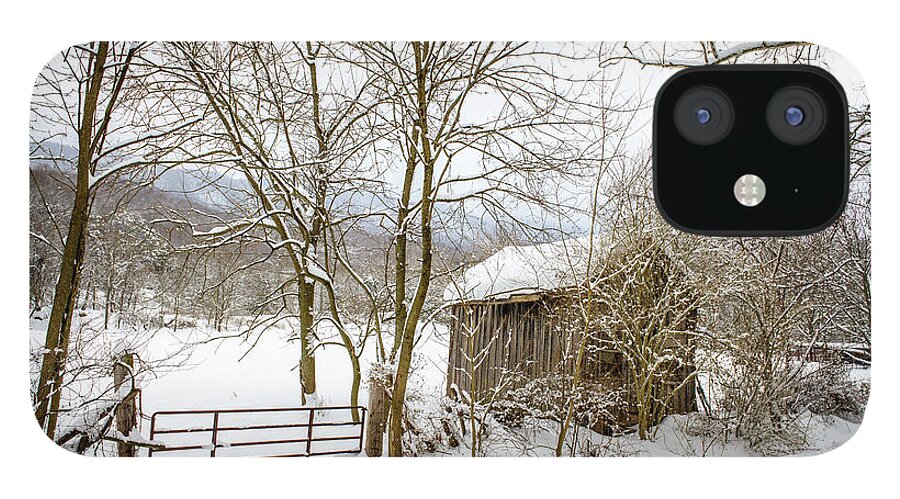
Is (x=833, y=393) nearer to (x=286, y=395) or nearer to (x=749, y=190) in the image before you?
(x=749, y=190)

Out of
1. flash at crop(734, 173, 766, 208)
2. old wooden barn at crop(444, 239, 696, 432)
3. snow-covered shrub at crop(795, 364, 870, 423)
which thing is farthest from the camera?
old wooden barn at crop(444, 239, 696, 432)

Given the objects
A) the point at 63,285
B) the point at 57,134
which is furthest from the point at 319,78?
the point at 63,285

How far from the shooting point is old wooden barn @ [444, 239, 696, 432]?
2262 millimetres

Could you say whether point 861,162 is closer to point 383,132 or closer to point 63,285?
point 383,132

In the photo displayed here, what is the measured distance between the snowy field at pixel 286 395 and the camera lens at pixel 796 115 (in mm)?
795

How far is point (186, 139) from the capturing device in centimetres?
224

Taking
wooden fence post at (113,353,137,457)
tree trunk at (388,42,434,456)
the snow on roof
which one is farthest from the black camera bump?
wooden fence post at (113,353,137,457)

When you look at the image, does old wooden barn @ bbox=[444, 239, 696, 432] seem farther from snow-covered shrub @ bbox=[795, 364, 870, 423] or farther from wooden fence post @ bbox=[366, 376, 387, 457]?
snow-covered shrub @ bbox=[795, 364, 870, 423]

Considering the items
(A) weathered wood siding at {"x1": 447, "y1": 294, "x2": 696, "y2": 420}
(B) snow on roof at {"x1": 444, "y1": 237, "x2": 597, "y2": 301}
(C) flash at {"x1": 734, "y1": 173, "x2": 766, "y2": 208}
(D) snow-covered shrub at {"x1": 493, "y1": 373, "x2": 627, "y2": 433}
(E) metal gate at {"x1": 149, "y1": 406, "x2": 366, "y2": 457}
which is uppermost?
(C) flash at {"x1": 734, "y1": 173, "x2": 766, "y2": 208}

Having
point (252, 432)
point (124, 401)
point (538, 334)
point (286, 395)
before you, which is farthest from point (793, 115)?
point (124, 401)

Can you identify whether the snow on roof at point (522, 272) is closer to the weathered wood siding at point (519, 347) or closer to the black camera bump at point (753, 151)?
the weathered wood siding at point (519, 347)

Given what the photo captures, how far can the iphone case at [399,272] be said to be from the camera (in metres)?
2.18

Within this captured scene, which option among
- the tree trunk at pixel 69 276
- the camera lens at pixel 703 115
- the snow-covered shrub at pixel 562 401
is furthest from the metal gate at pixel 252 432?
the camera lens at pixel 703 115

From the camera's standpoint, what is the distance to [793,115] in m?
2.07
